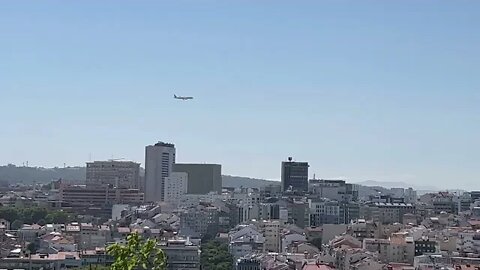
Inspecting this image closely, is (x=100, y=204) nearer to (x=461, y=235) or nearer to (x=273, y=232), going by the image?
(x=273, y=232)

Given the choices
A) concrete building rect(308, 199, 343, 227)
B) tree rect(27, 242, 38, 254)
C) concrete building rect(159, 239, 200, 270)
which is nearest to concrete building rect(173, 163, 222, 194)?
concrete building rect(308, 199, 343, 227)

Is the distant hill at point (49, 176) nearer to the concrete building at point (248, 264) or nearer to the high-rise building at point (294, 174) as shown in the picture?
the high-rise building at point (294, 174)

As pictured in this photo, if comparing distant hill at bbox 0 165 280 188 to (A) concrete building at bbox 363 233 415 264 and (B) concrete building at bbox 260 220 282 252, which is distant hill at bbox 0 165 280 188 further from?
(A) concrete building at bbox 363 233 415 264

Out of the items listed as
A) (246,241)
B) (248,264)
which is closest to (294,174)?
(246,241)

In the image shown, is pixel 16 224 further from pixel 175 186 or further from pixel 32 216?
pixel 175 186

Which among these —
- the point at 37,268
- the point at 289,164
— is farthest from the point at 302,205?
the point at 37,268

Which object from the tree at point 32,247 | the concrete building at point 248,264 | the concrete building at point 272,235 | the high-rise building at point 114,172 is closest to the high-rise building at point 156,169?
the high-rise building at point 114,172

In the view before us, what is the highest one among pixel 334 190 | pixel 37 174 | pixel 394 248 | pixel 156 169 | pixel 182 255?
pixel 37 174
